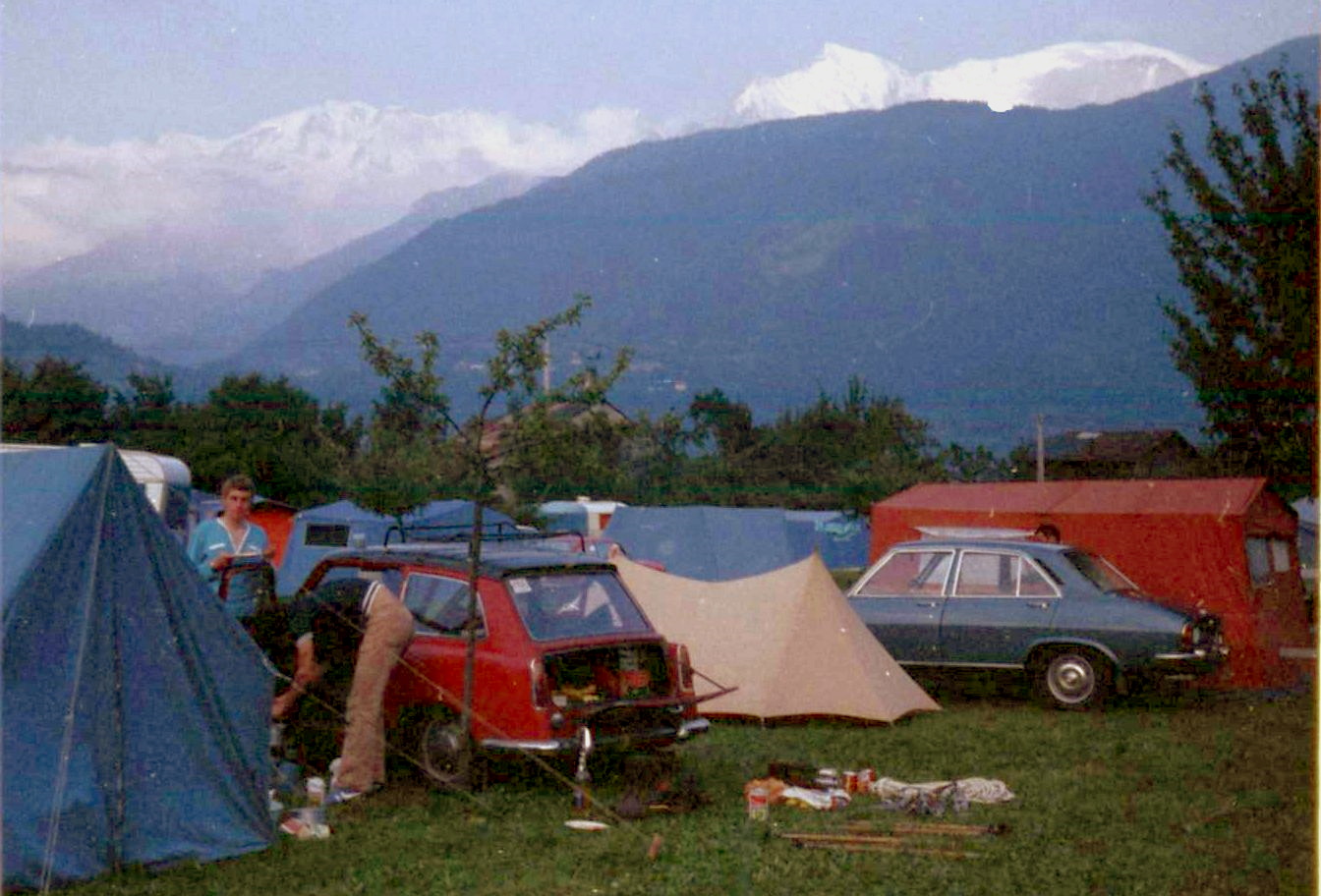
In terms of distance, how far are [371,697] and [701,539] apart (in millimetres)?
20277

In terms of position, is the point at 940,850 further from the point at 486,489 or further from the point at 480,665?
the point at 486,489

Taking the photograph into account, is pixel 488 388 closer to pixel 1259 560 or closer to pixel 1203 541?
pixel 1203 541

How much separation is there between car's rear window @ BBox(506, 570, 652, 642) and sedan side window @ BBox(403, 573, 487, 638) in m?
0.31

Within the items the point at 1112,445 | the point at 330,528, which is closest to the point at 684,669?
the point at 330,528

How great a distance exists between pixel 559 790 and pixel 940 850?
272 centimetres

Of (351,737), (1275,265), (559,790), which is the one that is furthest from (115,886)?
(1275,265)

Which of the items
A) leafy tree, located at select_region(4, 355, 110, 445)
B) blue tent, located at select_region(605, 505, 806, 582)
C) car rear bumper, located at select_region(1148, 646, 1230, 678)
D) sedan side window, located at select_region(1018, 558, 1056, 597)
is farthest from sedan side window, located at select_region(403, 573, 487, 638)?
leafy tree, located at select_region(4, 355, 110, 445)

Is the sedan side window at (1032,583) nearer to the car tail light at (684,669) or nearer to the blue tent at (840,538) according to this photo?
the car tail light at (684,669)

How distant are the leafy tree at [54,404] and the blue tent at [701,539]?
1185 inches

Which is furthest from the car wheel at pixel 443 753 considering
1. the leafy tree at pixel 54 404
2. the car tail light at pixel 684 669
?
the leafy tree at pixel 54 404

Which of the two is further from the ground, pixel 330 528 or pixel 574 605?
pixel 574 605

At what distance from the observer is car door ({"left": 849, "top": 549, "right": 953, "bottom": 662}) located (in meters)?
14.4

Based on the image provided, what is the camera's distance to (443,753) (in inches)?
364

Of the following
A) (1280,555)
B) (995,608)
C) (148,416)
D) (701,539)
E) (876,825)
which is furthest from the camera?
(148,416)
